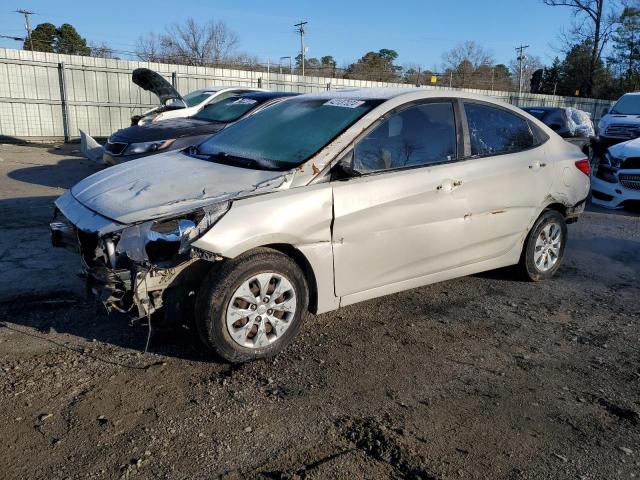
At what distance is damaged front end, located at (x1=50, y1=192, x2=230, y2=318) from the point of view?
10.4 feet

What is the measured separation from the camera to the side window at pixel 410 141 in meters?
3.87

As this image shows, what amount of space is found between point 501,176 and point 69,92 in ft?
48.1

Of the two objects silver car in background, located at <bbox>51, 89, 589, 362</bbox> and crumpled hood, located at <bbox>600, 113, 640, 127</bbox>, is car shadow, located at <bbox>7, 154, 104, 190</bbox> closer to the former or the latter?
silver car in background, located at <bbox>51, 89, 589, 362</bbox>

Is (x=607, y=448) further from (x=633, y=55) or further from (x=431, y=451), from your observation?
(x=633, y=55)

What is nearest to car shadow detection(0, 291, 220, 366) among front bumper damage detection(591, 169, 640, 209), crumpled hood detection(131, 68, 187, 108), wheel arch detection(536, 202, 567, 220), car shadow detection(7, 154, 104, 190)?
wheel arch detection(536, 202, 567, 220)

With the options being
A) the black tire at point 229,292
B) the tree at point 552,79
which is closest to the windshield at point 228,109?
the black tire at point 229,292

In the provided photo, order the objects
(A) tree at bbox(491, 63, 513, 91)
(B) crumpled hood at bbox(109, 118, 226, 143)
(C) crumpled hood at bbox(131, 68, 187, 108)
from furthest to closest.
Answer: (A) tree at bbox(491, 63, 513, 91) → (C) crumpled hood at bbox(131, 68, 187, 108) → (B) crumpled hood at bbox(109, 118, 226, 143)

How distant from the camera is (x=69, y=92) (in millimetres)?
15695

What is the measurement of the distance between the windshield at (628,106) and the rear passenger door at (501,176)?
36.9ft

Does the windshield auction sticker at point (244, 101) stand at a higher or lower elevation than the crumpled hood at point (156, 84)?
lower

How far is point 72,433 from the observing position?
2.76 meters

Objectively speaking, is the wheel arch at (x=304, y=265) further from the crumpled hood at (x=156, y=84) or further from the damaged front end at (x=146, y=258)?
the crumpled hood at (x=156, y=84)

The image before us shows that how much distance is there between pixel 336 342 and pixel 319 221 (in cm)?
92

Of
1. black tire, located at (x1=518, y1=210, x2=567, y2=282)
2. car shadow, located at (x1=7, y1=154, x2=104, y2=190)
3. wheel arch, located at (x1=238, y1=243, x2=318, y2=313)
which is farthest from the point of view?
car shadow, located at (x1=7, y1=154, x2=104, y2=190)
